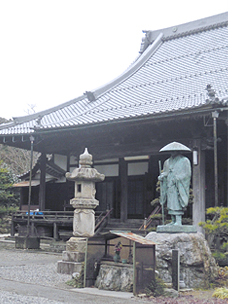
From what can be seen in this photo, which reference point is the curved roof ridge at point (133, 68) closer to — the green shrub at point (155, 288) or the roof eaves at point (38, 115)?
the roof eaves at point (38, 115)

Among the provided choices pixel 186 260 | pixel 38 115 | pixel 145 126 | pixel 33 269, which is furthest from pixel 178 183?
pixel 38 115

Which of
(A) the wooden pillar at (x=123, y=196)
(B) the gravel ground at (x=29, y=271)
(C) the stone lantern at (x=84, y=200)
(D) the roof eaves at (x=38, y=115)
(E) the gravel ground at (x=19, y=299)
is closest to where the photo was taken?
(E) the gravel ground at (x=19, y=299)

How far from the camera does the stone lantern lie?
10750 mm

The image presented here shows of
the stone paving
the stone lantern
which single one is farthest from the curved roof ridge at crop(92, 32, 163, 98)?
the stone paving

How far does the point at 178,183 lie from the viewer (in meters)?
9.34

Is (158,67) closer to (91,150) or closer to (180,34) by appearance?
(180,34)

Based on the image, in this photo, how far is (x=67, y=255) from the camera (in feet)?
34.8

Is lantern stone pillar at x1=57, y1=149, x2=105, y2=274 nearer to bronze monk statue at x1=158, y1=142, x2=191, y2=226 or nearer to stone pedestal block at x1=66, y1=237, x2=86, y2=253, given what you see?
stone pedestal block at x1=66, y1=237, x2=86, y2=253

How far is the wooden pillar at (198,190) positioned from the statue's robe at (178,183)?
4345mm

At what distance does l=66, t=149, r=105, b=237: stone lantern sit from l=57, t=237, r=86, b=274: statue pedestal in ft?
0.86

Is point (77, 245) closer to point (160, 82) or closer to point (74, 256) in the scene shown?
point (74, 256)

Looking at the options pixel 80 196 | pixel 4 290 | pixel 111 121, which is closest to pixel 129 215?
pixel 111 121

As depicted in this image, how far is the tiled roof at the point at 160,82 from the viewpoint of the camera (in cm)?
1539

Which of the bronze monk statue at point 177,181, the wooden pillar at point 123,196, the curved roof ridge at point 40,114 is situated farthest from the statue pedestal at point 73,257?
the curved roof ridge at point 40,114
